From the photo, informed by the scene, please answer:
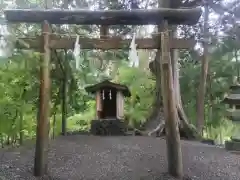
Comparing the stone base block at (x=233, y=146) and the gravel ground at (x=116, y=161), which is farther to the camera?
the stone base block at (x=233, y=146)

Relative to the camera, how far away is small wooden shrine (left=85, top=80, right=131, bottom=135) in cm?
1048

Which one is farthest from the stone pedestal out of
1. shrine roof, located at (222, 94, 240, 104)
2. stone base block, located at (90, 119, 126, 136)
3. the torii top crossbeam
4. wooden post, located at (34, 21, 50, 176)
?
wooden post, located at (34, 21, 50, 176)

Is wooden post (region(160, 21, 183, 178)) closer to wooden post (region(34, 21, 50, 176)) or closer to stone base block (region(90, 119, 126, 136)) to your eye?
wooden post (region(34, 21, 50, 176))

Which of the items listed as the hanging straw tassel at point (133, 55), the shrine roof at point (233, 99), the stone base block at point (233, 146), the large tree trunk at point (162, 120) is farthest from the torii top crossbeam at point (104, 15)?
the stone base block at point (233, 146)

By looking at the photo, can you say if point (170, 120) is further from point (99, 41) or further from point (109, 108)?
point (109, 108)

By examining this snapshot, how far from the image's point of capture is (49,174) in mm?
6012

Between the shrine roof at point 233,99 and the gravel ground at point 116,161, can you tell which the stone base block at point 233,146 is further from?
the shrine roof at point 233,99

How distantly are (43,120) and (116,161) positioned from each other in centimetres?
200

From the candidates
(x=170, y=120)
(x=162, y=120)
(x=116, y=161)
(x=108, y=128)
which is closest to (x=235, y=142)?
(x=162, y=120)

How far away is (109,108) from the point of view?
11.6m

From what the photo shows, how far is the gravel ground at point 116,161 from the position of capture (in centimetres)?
605

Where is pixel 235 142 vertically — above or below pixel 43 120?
below

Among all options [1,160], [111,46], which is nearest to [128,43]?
[111,46]

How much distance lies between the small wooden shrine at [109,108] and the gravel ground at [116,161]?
5.48ft
